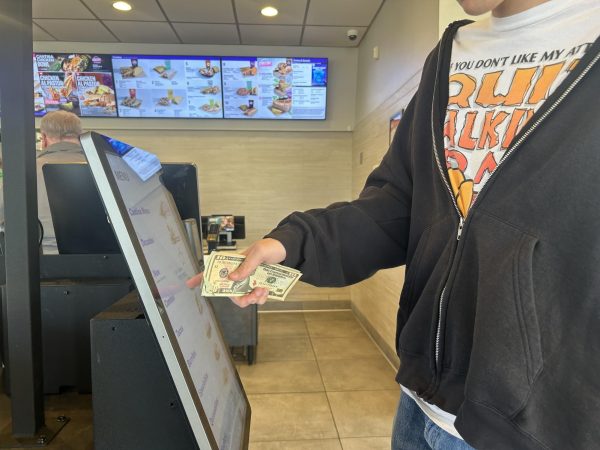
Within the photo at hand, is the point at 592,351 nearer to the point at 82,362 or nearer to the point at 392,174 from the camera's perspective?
the point at 392,174

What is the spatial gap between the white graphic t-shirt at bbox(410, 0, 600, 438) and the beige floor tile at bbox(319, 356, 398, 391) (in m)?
2.15

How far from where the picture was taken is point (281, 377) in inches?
114

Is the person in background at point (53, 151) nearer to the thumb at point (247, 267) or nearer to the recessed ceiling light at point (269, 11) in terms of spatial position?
the thumb at point (247, 267)

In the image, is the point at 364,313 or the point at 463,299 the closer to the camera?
the point at 463,299

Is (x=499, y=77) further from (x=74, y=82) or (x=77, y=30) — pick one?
(x=74, y=82)

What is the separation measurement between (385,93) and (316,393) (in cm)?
245

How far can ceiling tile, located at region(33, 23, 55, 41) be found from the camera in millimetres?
3889

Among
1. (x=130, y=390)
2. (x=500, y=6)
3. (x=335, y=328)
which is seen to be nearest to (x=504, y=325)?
(x=500, y=6)

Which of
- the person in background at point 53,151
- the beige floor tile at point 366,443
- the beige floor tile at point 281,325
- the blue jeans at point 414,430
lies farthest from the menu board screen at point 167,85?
the blue jeans at point 414,430

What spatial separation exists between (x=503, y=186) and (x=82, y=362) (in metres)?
1.15

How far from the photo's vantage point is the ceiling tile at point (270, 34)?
388 cm

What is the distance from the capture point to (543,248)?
0.53 metres

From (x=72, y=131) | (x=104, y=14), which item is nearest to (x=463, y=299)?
(x=72, y=131)

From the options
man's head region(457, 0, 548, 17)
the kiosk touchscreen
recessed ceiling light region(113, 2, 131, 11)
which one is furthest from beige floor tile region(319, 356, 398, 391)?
recessed ceiling light region(113, 2, 131, 11)
